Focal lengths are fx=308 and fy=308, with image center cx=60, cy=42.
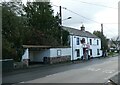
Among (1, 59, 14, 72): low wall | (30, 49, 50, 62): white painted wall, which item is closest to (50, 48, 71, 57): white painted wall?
(30, 49, 50, 62): white painted wall

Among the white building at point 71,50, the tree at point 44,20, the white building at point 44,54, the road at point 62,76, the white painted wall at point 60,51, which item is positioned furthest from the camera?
the tree at point 44,20

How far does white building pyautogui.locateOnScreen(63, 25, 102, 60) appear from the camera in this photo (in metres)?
59.4

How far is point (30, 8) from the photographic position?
53656 millimetres

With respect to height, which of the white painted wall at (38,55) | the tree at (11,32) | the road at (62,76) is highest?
the tree at (11,32)

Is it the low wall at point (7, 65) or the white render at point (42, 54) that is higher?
the white render at point (42, 54)

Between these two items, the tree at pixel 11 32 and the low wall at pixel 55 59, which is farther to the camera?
the low wall at pixel 55 59

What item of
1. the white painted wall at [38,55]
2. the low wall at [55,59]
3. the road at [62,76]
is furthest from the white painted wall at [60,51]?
the road at [62,76]

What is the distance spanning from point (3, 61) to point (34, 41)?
1592cm

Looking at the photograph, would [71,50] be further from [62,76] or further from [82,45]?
[62,76]

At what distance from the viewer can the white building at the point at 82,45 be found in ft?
195

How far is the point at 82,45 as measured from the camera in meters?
64.2

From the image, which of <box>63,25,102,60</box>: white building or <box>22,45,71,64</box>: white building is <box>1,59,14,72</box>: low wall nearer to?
<box>22,45,71,64</box>: white building

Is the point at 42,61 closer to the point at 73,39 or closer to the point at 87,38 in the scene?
the point at 73,39

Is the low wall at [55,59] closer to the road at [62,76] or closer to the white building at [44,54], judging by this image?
the white building at [44,54]
